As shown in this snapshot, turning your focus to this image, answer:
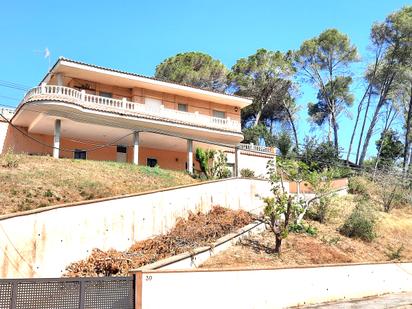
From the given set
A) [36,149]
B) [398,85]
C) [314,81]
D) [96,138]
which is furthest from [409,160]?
[36,149]

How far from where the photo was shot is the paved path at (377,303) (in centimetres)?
1590

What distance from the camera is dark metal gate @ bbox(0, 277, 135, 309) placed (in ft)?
29.9

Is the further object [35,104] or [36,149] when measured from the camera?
[36,149]

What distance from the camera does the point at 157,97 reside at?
32.0 m

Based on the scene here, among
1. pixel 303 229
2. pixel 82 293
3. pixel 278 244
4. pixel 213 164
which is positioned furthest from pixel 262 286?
pixel 213 164

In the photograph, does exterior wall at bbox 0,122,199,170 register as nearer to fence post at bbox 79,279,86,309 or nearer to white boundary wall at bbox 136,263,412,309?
white boundary wall at bbox 136,263,412,309

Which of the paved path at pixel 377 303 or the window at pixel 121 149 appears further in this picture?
the window at pixel 121 149

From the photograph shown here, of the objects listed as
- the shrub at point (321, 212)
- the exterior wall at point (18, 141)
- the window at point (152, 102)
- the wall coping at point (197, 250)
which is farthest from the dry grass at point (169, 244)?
the exterior wall at point (18, 141)

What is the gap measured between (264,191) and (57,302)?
593 inches

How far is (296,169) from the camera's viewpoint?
72.4ft

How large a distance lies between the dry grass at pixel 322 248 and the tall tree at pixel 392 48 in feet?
71.8

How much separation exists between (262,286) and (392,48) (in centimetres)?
3710

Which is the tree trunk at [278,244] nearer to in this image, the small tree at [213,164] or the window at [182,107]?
the small tree at [213,164]

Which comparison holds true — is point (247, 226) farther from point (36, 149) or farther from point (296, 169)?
point (36, 149)
